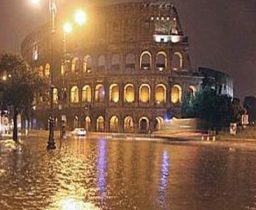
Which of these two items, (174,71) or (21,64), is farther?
(174,71)

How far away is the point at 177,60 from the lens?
8425 cm

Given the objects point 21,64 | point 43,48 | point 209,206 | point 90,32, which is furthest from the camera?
point 43,48

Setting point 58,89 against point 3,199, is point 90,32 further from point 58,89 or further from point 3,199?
point 3,199

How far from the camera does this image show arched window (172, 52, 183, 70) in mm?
83125

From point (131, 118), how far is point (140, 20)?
15.8 metres

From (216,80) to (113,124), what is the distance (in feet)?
72.7

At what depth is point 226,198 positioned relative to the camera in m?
10.5

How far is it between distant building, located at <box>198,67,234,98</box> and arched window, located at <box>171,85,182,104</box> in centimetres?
562

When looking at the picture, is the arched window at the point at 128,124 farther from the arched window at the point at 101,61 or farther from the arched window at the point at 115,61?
the arched window at the point at 101,61

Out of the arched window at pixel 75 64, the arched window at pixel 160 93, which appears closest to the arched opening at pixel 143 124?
the arched window at pixel 160 93

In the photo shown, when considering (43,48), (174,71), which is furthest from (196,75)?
(43,48)

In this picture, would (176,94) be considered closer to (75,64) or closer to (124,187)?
(75,64)

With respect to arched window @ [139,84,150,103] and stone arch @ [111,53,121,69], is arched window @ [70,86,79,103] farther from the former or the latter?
arched window @ [139,84,150,103]

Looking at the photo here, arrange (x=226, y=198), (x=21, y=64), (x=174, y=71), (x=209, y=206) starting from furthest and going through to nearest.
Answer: (x=174, y=71), (x=21, y=64), (x=226, y=198), (x=209, y=206)
